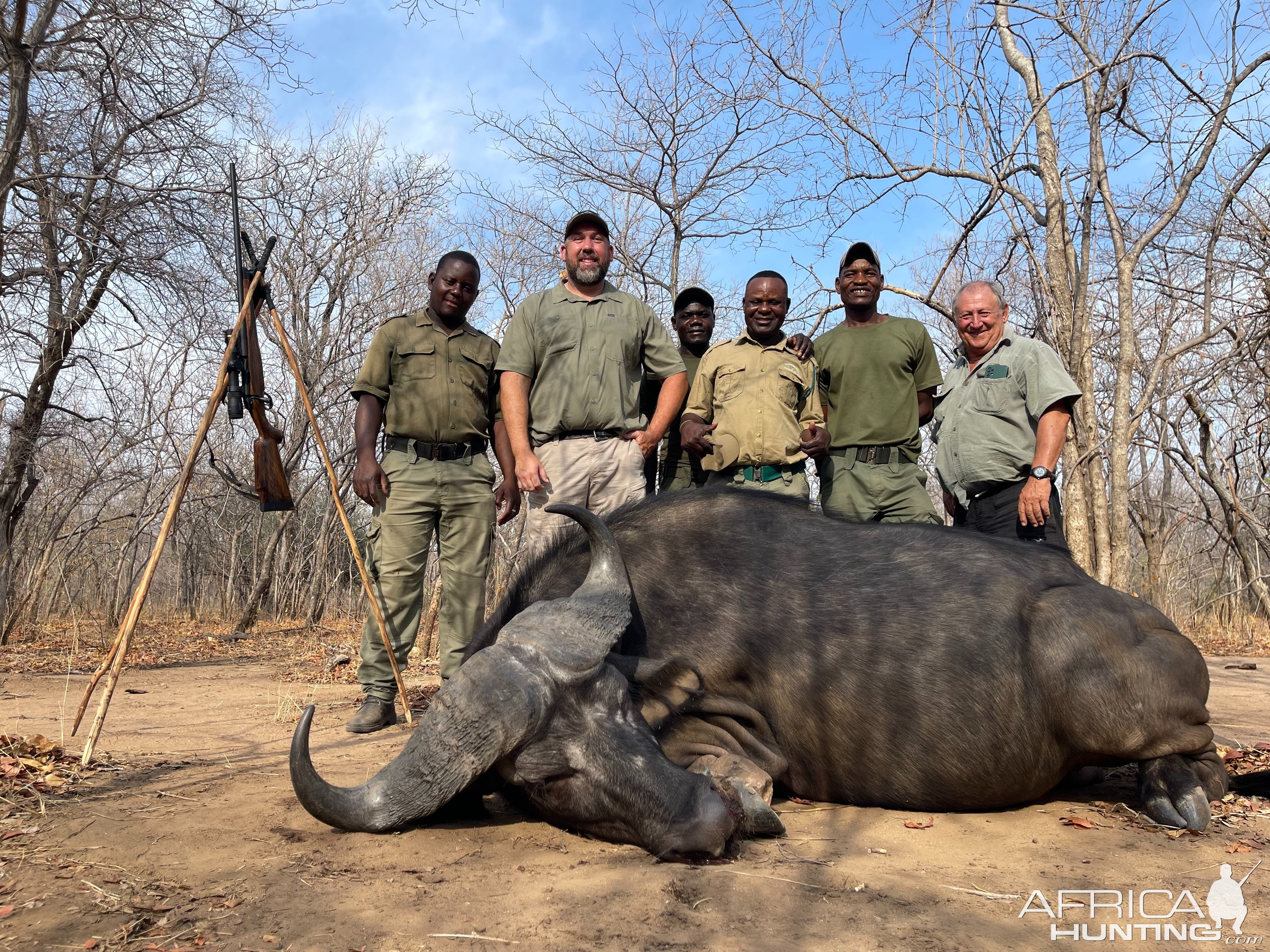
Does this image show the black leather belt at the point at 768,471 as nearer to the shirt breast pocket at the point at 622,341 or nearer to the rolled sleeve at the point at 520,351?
the shirt breast pocket at the point at 622,341

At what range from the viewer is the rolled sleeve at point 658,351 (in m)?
5.84

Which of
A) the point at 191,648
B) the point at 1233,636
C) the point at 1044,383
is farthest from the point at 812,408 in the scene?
the point at 191,648

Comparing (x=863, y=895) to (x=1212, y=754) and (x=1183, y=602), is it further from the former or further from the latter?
(x=1183, y=602)

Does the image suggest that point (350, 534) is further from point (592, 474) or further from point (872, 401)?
point (872, 401)

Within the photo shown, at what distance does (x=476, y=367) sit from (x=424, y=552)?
1.29 metres

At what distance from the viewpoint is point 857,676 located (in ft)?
13.3

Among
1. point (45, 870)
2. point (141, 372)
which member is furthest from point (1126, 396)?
point (141, 372)

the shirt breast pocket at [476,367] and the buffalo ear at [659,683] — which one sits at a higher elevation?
the shirt breast pocket at [476,367]

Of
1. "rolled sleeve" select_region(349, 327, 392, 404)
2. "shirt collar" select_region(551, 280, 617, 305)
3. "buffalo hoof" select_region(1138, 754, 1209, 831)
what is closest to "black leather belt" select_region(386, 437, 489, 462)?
"rolled sleeve" select_region(349, 327, 392, 404)

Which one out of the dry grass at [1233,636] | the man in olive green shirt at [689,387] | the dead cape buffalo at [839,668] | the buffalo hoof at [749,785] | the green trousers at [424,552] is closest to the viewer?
Answer: the buffalo hoof at [749,785]

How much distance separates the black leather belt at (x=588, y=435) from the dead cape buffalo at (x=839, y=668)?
1228 millimetres

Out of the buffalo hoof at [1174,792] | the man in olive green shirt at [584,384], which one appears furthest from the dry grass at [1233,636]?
the man in olive green shirt at [584,384]

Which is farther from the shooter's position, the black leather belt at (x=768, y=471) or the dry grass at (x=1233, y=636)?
the dry grass at (x=1233, y=636)

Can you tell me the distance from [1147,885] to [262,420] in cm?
472
